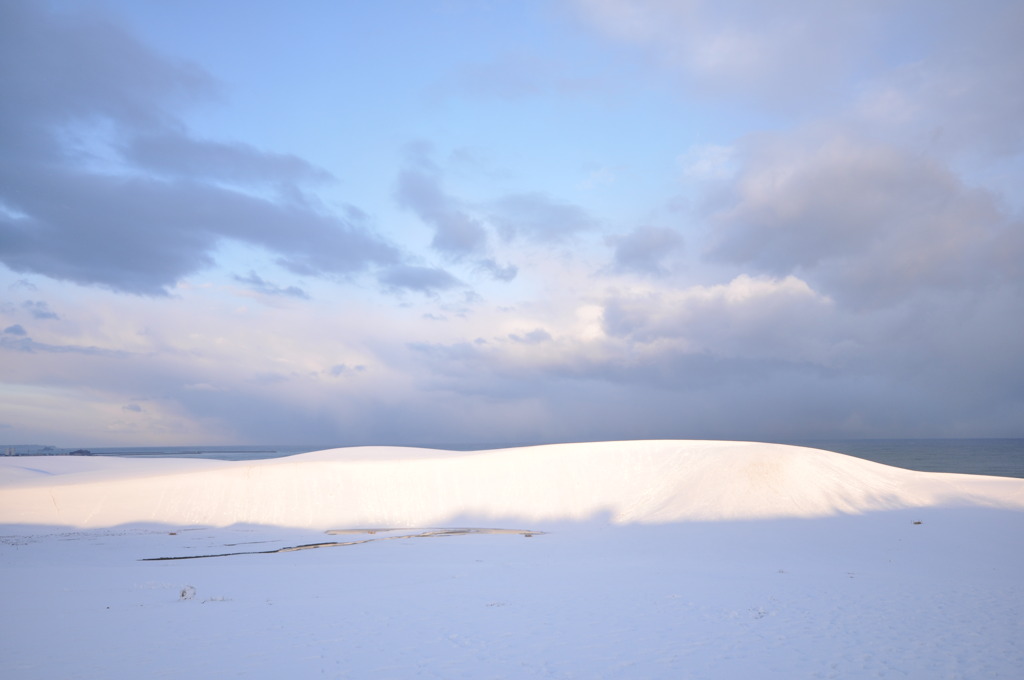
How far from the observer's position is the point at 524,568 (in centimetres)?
1336

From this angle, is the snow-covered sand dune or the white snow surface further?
the snow-covered sand dune

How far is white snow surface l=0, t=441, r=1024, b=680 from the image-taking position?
7.32 m

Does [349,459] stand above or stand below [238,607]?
above

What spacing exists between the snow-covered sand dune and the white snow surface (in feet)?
0.32

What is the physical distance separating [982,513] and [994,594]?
10.6 meters

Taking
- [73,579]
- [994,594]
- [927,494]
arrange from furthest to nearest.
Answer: [927,494], [73,579], [994,594]

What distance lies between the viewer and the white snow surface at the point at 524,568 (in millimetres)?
7320

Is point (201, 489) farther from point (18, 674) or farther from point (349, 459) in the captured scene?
point (18, 674)

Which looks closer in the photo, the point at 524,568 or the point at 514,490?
the point at 524,568

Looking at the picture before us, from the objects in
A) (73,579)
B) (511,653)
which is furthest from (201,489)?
(511,653)

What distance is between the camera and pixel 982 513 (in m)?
18.8

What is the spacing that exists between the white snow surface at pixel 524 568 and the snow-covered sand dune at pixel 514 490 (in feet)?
0.32

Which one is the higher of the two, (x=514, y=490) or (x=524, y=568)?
(x=514, y=490)

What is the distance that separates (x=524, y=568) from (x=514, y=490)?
11.0 m
